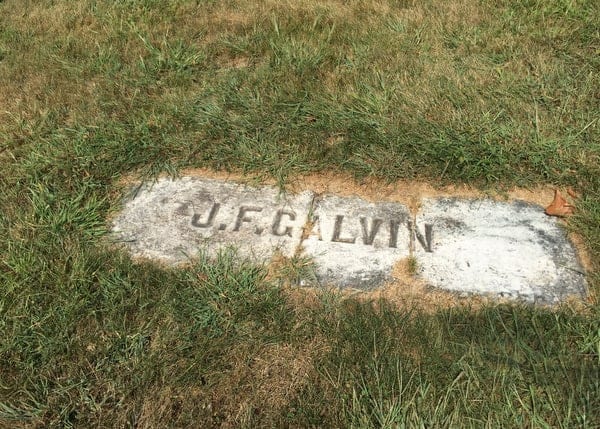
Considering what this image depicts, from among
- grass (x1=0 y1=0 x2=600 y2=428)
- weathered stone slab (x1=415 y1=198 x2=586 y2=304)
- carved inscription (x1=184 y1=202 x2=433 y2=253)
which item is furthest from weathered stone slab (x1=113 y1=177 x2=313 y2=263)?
weathered stone slab (x1=415 y1=198 x2=586 y2=304)

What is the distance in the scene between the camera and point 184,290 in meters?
2.22

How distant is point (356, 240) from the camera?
8.02ft

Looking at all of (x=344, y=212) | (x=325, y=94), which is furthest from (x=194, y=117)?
(x=344, y=212)

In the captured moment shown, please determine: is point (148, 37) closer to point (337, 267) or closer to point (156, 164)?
point (156, 164)

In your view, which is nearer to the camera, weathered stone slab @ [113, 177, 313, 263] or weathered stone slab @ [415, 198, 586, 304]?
weathered stone slab @ [415, 198, 586, 304]

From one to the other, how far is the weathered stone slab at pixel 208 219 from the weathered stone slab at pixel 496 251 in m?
0.59

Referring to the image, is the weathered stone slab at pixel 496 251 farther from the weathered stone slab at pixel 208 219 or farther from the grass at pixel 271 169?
the weathered stone slab at pixel 208 219

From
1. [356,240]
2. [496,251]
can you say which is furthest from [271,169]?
[496,251]

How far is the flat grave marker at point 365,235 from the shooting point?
2.26 meters

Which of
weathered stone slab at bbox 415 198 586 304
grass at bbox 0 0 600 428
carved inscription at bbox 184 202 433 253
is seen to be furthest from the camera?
carved inscription at bbox 184 202 433 253

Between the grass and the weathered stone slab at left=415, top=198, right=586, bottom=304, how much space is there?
11 centimetres

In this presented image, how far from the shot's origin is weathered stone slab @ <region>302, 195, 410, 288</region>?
2297 millimetres

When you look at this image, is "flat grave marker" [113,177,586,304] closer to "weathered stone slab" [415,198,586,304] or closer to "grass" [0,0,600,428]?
"weathered stone slab" [415,198,586,304]

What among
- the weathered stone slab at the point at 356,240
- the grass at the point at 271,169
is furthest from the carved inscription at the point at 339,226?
the grass at the point at 271,169
